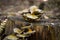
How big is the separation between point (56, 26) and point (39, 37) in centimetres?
33

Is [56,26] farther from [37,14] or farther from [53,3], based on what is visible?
[53,3]

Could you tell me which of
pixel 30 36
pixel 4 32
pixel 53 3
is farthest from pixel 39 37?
pixel 53 3

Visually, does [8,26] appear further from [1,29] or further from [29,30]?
[29,30]

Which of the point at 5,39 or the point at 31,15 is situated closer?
the point at 5,39

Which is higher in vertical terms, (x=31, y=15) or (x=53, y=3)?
(x=53, y=3)

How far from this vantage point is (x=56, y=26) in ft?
9.55

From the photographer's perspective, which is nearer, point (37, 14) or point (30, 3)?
point (37, 14)

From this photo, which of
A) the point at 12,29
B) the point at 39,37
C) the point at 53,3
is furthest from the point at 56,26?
the point at 53,3

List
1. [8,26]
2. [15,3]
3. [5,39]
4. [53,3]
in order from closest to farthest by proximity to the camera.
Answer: [5,39]
[8,26]
[53,3]
[15,3]

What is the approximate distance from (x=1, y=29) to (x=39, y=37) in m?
0.64

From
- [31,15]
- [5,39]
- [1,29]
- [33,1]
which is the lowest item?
[5,39]

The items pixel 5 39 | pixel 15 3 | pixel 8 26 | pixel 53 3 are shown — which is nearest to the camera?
pixel 5 39

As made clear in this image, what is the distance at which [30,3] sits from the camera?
7684 mm

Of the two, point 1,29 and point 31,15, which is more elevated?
point 31,15
